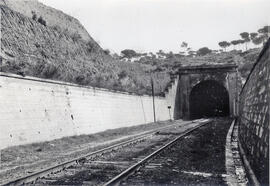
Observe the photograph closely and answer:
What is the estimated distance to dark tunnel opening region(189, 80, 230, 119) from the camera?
4731 cm

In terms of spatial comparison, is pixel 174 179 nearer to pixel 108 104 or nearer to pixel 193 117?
pixel 108 104

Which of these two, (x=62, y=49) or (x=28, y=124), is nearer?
(x=28, y=124)

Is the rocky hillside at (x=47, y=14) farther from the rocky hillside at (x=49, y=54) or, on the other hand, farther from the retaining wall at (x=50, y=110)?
the retaining wall at (x=50, y=110)

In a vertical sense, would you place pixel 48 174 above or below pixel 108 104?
below

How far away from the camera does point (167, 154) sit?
1150 centimetres

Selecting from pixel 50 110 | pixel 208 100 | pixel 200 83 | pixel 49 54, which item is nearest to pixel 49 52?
pixel 49 54

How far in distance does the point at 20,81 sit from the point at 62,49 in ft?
49.0

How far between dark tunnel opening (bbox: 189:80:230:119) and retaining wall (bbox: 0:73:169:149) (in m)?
24.4

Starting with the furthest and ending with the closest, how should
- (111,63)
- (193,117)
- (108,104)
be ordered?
1. (193,117)
2. (111,63)
3. (108,104)

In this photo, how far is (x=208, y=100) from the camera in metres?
48.3

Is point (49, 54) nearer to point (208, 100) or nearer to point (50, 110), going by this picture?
point (50, 110)

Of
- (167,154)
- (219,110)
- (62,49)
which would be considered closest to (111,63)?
(62,49)

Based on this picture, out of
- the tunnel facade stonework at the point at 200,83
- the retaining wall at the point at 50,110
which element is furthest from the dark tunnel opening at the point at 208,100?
the retaining wall at the point at 50,110

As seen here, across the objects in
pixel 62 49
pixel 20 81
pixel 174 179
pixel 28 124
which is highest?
pixel 62 49
